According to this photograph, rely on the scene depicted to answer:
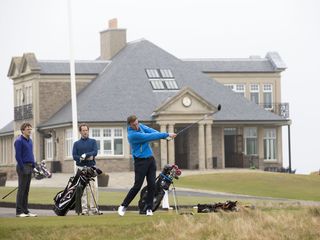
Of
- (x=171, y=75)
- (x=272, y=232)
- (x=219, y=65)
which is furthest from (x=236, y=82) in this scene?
(x=272, y=232)

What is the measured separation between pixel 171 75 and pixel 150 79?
1.29 metres

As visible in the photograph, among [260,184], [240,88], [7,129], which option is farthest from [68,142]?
[260,184]

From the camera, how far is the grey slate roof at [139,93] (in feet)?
232

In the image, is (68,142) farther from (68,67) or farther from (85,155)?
(85,155)

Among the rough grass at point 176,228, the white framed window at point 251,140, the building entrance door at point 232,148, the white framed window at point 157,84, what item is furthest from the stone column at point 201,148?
the rough grass at point 176,228

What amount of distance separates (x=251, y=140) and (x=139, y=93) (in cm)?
728

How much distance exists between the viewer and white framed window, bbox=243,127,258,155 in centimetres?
7344

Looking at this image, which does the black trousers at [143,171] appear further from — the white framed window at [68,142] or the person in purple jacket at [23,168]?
the white framed window at [68,142]

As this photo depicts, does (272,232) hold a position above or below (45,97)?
below

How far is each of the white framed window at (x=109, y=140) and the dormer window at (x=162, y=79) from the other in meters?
4.54

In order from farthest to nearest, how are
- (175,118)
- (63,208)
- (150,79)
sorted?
(150,79) → (175,118) → (63,208)

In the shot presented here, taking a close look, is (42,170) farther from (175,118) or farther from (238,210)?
(175,118)

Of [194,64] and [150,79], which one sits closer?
[150,79]

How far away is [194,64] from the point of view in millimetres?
80062
